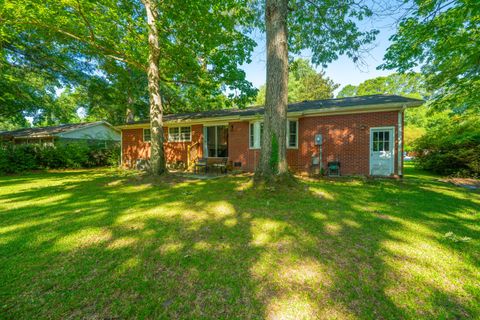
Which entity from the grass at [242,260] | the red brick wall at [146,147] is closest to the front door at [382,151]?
the grass at [242,260]

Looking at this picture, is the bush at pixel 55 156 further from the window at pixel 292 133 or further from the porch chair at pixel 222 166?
the window at pixel 292 133

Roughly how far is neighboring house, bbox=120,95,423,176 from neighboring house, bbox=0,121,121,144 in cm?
1141

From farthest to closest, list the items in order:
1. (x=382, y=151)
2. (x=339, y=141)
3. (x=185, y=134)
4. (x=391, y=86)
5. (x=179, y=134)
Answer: (x=391, y=86) < (x=179, y=134) < (x=185, y=134) < (x=339, y=141) < (x=382, y=151)

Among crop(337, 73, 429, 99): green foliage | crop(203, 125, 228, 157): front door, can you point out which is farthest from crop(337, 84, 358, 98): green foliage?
crop(203, 125, 228, 157): front door

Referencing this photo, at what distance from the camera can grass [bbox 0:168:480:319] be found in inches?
76.4

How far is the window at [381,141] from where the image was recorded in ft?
28.6

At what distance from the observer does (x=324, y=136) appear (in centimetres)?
988

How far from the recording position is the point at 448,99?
31.3 ft

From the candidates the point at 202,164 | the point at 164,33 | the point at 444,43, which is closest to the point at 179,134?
the point at 202,164

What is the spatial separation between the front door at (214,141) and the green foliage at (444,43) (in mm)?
8704

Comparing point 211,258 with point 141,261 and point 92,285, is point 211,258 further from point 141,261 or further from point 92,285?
point 92,285

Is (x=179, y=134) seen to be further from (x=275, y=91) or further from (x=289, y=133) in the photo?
(x=275, y=91)

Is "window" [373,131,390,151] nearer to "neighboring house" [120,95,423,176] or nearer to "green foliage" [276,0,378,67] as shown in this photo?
"neighboring house" [120,95,423,176]

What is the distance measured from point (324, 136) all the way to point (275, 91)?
204 inches
